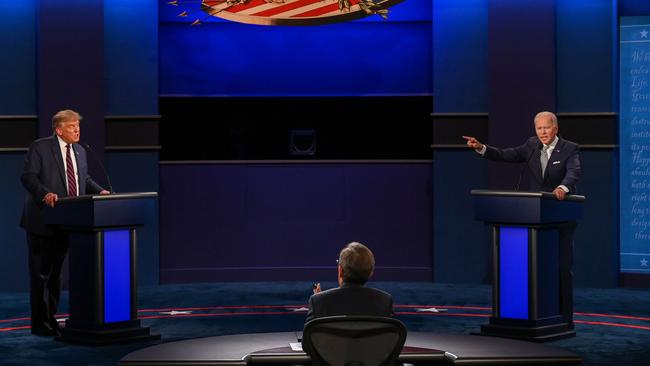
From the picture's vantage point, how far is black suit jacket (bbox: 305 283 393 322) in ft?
Answer: 12.3

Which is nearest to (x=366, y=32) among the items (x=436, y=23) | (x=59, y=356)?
(x=436, y=23)

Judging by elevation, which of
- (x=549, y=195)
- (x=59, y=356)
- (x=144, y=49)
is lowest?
(x=59, y=356)

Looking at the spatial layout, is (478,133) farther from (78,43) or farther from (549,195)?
(78,43)

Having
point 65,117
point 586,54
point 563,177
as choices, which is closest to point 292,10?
point 586,54

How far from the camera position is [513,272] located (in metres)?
6.92

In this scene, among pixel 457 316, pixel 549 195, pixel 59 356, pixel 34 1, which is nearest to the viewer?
pixel 59 356

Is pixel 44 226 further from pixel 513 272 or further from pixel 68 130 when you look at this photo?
pixel 513 272

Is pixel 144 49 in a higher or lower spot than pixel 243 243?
higher

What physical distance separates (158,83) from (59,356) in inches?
156

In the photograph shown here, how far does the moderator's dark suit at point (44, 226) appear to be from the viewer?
6.93 m

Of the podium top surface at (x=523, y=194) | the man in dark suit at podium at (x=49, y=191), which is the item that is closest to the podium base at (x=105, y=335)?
the man in dark suit at podium at (x=49, y=191)

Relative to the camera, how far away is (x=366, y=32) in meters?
9.90

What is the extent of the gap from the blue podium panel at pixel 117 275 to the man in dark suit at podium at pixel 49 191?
→ 35 centimetres

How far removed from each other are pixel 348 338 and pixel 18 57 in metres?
6.93
